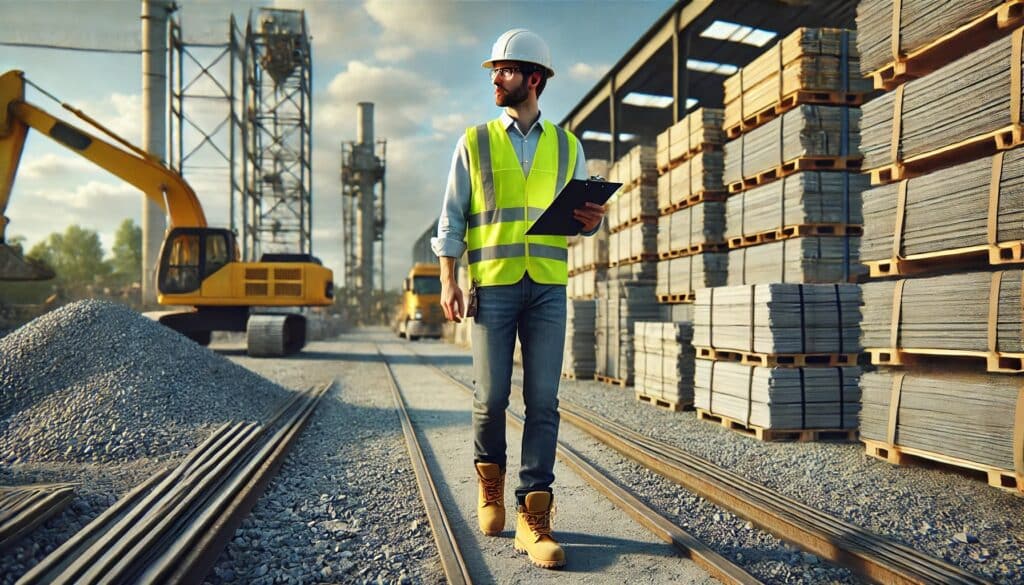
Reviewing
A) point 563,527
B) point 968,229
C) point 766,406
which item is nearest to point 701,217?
point 766,406

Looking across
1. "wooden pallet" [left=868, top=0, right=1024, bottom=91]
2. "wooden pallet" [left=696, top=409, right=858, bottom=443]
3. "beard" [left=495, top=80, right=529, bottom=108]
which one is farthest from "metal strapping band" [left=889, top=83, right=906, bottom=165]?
"beard" [left=495, top=80, right=529, bottom=108]

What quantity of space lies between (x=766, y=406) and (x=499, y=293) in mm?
4024

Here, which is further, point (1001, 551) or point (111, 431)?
point (111, 431)

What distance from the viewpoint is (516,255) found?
9.56 feet

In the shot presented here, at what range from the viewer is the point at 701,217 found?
8.92 m

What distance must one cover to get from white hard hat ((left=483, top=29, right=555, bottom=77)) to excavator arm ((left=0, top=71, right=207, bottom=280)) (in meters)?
12.8

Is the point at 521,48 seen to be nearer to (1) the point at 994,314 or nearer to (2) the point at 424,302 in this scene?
(1) the point at 994,314

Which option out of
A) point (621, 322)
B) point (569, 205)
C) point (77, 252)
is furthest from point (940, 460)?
point (77, 252)

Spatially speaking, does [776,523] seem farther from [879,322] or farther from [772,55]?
[772,55]

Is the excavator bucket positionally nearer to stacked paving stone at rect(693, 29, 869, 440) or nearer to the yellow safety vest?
stacked paving stone at rect(693, 29, 869, 440)

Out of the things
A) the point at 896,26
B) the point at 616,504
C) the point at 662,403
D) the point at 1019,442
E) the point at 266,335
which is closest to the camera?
the point at 616,504

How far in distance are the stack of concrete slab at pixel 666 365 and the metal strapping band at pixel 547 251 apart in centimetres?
517

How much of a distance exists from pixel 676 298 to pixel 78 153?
12536 millimetres

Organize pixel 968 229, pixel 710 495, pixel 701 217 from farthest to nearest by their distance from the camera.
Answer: pixel 701 217 < pixel 968 229 < pixel 710 495
